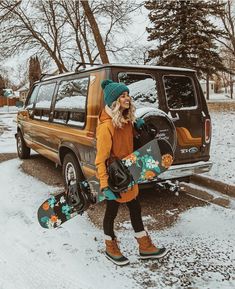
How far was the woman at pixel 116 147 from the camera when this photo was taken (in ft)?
10.7

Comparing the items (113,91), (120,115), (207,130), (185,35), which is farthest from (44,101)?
(185,35)

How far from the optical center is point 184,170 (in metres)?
4.89

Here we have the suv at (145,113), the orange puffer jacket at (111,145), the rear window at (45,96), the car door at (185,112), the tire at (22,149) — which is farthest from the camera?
the tire at (22,149)

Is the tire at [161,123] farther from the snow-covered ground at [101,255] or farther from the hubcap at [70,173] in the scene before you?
the hubcap at [70,173]

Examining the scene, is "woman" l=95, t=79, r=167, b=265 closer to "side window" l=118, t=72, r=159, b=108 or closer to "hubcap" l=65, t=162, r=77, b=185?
"side window" l=118, t=72, r=159, b=108

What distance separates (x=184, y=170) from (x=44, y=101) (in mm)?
3353

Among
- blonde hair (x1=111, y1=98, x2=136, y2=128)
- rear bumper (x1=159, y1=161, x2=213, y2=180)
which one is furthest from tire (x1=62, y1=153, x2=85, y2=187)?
blonde hair (x1=111, y1=98, x2=136, y2=128)

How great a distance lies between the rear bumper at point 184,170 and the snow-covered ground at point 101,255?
55cm

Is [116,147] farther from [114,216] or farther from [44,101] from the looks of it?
[44,101]

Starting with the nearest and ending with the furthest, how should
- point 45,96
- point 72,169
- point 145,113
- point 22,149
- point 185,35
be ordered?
point 145,113, point 72,169, point 45,96, point 22,149, point 185,35

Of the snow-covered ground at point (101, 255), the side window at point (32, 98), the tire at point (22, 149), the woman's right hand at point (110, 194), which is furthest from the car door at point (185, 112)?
the tire at point (22, 149)

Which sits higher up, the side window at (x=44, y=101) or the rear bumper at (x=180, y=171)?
the side window at (x=44, y=101)

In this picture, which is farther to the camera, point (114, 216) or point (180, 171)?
point (180, 171)

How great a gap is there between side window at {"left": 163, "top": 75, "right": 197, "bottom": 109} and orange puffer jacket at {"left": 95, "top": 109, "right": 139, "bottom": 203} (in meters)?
1.78
